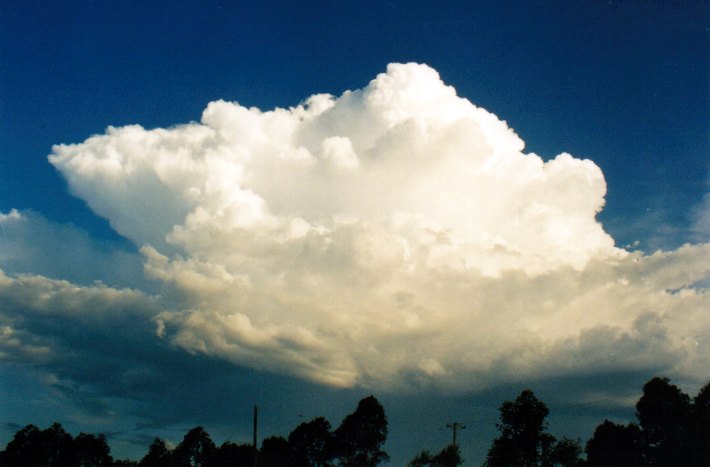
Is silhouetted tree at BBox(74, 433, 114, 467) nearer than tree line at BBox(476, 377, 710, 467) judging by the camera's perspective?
No

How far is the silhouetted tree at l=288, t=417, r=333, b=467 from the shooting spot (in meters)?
98.4

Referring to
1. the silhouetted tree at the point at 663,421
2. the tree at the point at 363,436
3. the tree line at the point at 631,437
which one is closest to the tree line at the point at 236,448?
the tree at the point at 363,436

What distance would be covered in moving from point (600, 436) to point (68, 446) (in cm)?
9623

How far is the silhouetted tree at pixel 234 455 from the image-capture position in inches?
3954

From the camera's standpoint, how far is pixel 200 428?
A: 360ft

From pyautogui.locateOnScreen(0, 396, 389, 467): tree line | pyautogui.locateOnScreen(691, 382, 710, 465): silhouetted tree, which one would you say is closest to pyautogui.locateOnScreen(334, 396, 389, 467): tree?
pyautogui.locateOnScreen(0, 396, 389, 467): tree line

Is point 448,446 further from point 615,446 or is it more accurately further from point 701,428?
point 701,428

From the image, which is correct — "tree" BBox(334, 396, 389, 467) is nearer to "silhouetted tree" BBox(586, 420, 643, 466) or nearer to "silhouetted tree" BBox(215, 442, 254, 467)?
"silhouetted tree" BBox(215, 442, 254, 467)

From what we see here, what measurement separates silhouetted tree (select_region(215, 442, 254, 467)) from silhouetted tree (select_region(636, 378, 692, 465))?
211 ft

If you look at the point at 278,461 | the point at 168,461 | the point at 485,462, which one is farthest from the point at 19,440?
the point at 485,462

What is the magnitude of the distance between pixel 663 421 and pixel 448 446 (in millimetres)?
38390

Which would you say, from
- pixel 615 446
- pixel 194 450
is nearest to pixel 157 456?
pixel 194 450

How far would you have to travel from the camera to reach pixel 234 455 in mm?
102500

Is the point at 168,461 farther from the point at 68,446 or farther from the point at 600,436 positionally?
the point at 600,436
